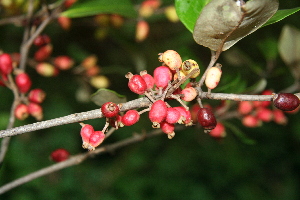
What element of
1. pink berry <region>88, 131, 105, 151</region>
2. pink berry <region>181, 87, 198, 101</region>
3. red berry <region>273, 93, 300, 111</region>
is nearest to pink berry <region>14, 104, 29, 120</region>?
pink berry <region>88, 131, 105, 151</region>

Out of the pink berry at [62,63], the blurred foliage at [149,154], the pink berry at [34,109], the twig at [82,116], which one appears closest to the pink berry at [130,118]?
the twig at [82,116]

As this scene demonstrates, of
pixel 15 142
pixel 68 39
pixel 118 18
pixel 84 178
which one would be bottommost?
pixel 84 178

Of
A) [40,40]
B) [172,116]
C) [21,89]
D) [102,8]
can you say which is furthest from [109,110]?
[40,40]

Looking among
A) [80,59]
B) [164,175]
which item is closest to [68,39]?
[80,59]

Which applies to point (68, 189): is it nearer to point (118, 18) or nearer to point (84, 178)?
point (84, 178)

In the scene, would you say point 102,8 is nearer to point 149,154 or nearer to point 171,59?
point 171,59

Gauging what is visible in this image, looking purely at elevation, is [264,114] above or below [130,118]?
below
